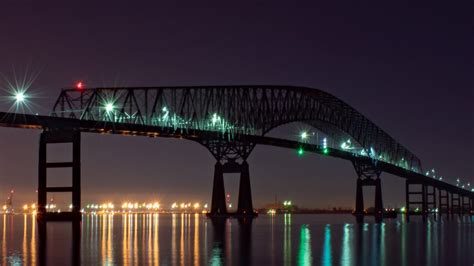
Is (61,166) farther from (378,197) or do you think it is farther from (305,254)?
(378,197)

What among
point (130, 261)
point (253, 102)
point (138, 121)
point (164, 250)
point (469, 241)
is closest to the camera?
point (130, 261)

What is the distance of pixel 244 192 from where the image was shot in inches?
5231

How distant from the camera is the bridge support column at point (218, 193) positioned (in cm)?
13138

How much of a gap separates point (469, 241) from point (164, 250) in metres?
27.8

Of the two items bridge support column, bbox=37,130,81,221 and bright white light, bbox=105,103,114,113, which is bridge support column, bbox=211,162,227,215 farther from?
bridge support column, bbox=37,130,81,221

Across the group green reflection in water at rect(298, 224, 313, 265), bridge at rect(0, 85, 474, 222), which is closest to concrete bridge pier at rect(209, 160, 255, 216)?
bridge at rect(0, 85, 474, 222)

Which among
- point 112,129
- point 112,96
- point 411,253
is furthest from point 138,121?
point 411,253

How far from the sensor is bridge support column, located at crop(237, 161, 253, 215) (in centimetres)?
13150

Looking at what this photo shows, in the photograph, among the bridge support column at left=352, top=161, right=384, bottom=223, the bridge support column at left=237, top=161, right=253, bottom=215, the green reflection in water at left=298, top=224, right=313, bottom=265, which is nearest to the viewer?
the green reflection in water at left=298, top=224, right=313, bottom=265

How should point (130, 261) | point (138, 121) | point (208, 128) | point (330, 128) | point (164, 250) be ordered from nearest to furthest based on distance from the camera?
point (130, 261), point (164, 250), point (138, 121), point (208, 128), point (330, 128)

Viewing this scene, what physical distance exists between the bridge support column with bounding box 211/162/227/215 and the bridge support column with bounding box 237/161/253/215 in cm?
273

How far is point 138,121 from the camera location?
12431 centimetres

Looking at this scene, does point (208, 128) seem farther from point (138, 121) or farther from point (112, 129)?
point (112, 129)

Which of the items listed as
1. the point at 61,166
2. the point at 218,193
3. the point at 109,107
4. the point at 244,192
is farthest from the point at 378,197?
the point at 61,166
